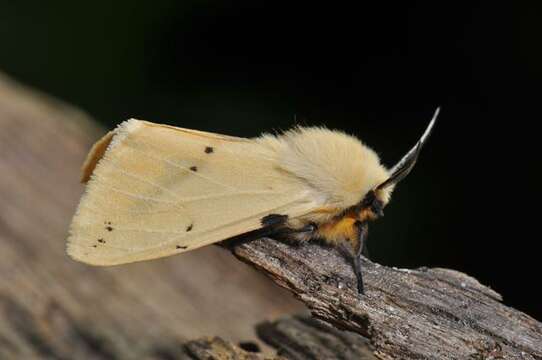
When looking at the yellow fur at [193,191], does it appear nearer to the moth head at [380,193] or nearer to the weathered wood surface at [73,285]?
the moth head at [380,193]

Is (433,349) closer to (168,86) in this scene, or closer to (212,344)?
(212,344)

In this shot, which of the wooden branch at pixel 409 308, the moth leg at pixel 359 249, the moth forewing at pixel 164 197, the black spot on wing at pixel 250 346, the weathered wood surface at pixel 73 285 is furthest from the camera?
the weathered wood surface at pixel 73 285

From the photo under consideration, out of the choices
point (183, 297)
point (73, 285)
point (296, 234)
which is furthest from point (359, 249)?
point (73, 285)

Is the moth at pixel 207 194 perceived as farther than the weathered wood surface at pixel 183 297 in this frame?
Yes

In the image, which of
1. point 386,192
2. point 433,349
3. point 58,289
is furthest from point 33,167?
point 433,349

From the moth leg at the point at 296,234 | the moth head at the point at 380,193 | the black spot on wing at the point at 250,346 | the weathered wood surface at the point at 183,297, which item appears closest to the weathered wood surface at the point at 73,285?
the weathered wood surface at the point at 183,297

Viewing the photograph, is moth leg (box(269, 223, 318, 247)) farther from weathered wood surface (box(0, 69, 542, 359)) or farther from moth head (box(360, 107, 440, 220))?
moth head (box(360, 107, 440, 220))
